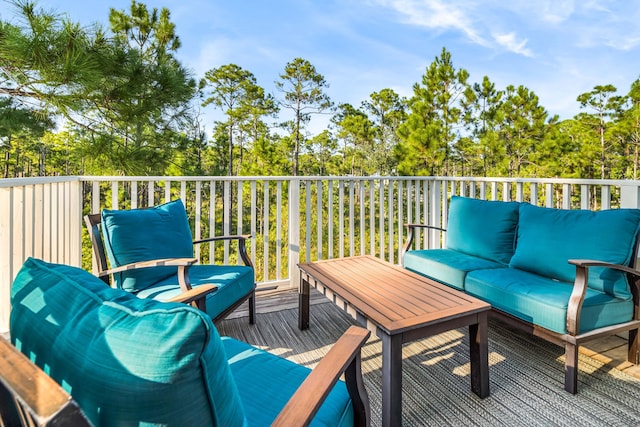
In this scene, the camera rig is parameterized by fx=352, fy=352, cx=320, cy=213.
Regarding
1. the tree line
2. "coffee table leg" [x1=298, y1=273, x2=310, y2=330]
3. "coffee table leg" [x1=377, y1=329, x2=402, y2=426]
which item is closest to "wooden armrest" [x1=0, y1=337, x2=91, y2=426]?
"coffee table leg" [x1=377, y1=329, x2=402, y2=426]

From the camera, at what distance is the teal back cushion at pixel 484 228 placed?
2.80m

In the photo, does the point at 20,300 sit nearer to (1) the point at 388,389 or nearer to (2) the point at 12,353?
(2) the point at 12,353

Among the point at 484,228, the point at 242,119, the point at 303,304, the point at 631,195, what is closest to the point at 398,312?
the point at 303,304

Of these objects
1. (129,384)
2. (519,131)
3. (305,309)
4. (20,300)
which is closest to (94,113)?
(305,309)

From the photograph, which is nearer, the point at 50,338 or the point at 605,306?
the point at 50,338

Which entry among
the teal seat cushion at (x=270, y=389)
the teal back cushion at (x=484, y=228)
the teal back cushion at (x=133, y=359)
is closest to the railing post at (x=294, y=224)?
the teal back cushion at (x=484, y=228)

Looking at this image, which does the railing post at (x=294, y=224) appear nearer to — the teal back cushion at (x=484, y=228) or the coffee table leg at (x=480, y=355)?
the teal back cushion at (x=484, y=228)

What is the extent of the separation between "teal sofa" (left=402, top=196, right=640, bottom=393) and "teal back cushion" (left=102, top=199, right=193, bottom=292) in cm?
202

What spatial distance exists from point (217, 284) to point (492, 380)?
5.64 feet

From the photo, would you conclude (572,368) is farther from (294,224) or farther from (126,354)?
(294,224)

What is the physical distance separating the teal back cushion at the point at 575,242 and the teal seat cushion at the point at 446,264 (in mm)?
282

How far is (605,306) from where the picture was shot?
1.97m

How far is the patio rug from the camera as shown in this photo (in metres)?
1.67

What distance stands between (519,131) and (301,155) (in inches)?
399
